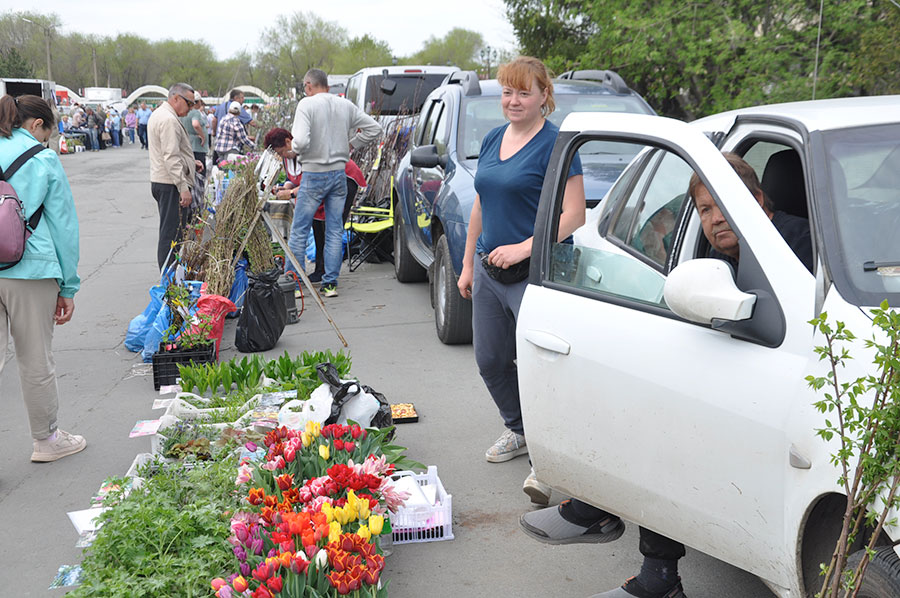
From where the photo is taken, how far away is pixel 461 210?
21.1 ft

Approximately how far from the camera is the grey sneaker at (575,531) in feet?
11.5

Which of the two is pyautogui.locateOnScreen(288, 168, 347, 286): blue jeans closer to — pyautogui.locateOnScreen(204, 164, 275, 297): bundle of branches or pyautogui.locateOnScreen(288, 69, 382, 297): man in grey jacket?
pyautogui.locateOnScreen(288, 69, 382, 297): man in grey jacket

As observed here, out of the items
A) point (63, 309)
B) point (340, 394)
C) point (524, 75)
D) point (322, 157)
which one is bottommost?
point (340, 394)

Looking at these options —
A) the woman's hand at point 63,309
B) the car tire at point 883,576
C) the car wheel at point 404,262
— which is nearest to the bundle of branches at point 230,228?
the car wheel at point 404,262

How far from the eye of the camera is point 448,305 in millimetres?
6949

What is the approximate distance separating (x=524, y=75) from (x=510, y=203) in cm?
59

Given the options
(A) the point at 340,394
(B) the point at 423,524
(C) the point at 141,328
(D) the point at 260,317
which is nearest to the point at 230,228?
(D) the point at 260,317

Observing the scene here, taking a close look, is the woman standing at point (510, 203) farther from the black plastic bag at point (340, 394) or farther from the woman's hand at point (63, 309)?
the woman's hand at point (63, 309)

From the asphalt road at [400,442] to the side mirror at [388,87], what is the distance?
548cm

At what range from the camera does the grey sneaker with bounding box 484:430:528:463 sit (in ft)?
16.0

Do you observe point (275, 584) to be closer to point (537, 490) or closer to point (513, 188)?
point (537, 490)

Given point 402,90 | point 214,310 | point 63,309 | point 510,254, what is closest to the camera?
point 510,254

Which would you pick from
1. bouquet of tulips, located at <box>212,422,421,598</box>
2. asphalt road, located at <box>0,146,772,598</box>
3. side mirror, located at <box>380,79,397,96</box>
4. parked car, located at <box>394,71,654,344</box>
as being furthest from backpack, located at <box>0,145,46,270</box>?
side mirror, located at <box>380,79,397,96</box>

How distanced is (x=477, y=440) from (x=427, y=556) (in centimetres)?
141
